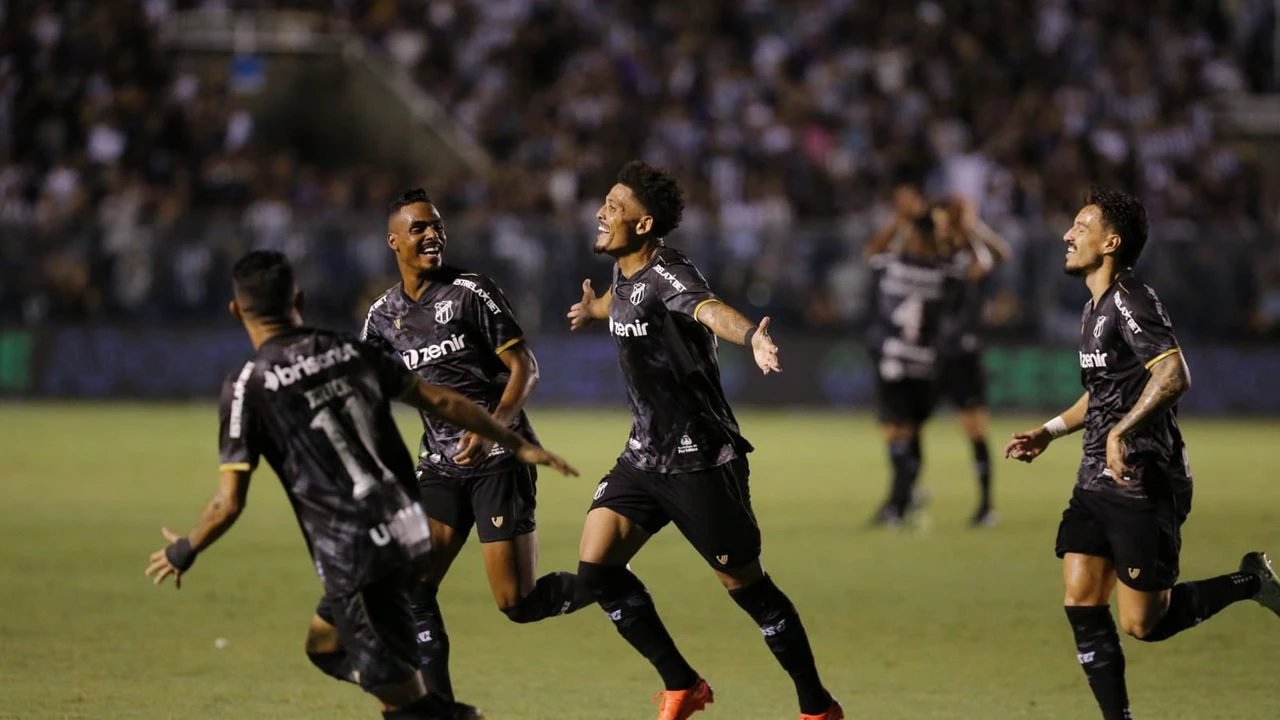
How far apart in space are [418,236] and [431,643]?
1699 millimetres

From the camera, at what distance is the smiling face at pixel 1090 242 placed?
7.11m

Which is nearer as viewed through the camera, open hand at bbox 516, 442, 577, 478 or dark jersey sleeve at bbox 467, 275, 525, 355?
open hand at bbox 516, 442, 577, 478

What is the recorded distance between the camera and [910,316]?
14094 mm

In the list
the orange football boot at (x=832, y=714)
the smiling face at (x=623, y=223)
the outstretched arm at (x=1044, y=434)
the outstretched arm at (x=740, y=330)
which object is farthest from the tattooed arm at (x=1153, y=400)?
the smiling face at (x=623, y=223)

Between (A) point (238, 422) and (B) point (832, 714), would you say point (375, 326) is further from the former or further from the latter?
(B) point (832, 714)

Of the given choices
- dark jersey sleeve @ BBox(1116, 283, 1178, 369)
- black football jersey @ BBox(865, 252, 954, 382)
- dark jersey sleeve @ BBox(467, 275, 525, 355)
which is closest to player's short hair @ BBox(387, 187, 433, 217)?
dark jersey sleeve @ BBox(467, 275, 525, 355)

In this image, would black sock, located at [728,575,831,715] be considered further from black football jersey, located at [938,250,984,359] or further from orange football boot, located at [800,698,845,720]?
black football jersey, located at [938,250,984,359]

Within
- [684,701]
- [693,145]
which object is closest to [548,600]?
[684,701]

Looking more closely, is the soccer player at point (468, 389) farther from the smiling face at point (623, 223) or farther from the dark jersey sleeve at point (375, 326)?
the smiling face at point (623, 223)

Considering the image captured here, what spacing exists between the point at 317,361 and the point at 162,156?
833 inches

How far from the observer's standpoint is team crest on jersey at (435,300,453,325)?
7.62 meters

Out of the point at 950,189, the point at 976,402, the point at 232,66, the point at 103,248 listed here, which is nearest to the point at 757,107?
the point at 950,189

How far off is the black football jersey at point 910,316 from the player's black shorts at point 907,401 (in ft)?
0.17

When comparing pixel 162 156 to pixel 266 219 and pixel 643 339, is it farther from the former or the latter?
pixel 643 339
